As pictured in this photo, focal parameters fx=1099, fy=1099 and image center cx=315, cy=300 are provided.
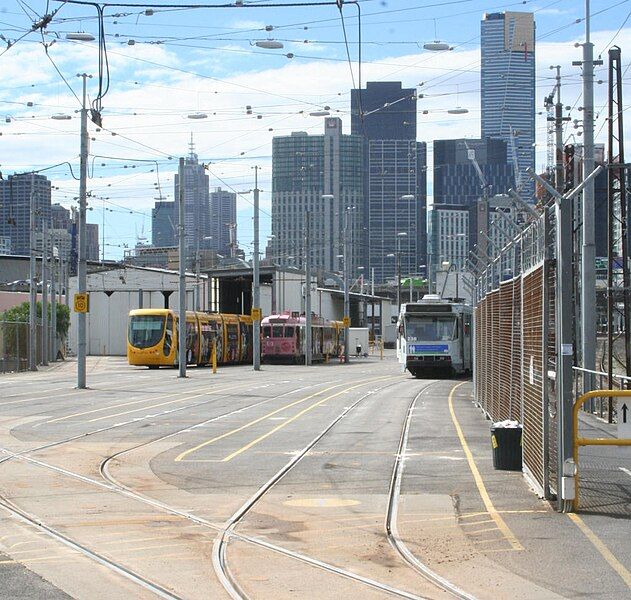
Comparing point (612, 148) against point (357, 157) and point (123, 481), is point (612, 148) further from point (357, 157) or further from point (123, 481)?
point (357, 157)

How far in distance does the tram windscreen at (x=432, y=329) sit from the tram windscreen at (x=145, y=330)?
52.9ft

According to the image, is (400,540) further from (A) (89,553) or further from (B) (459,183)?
(B) (459,183)

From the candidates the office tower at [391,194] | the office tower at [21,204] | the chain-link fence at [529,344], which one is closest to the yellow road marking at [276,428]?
the chain-link fence at [529,344]

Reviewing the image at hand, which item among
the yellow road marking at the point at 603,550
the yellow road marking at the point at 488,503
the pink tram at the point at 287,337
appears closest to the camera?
the yellow road marking at the point at 603,550

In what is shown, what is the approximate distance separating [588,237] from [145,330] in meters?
35.7

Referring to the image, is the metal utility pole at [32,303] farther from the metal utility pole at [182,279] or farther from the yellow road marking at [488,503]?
the yellow road marking at [488,503]

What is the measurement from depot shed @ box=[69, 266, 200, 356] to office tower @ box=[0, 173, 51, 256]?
7.26 metres

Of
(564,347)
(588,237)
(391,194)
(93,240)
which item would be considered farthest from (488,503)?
(93,240)

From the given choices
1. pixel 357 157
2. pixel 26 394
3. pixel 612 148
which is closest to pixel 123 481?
pixel 612 148

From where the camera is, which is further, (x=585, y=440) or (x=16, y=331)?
(x=16, y=331)

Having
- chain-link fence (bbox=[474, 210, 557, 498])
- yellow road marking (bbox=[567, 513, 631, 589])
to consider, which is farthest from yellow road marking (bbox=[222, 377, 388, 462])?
yellow road marking (bbox=[567, 513, 631, 589])

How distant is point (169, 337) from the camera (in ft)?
Result: 189

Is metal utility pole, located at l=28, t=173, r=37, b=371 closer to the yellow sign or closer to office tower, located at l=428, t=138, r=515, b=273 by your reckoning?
the yellow sign

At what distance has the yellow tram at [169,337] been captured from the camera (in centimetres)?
5712
